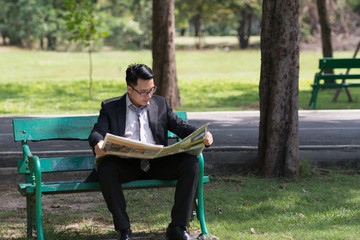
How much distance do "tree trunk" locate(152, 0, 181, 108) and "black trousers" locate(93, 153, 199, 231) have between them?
9426 mm

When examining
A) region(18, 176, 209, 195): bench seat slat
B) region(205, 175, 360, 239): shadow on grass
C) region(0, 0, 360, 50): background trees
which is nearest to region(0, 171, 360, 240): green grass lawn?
region(205, 175, 360, 239): shadow on grass

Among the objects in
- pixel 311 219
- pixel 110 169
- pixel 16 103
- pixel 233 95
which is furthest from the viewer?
pixel 233 95

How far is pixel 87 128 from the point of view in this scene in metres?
5.66

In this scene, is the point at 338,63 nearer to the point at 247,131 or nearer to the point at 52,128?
the point at 247,131

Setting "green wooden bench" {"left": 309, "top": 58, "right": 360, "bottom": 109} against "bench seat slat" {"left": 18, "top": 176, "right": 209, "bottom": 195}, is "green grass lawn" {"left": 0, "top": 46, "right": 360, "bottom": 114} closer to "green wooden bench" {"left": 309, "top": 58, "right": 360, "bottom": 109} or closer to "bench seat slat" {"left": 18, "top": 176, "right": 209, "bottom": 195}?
"green wooden bench" {"left": 309, "top": 58, "right": 360, "bottom": 109}

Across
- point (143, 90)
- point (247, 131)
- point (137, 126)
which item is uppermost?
point (143, 90)

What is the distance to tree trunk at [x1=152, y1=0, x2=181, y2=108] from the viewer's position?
14.1 meters

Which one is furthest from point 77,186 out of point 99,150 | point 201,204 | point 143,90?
point 201,204

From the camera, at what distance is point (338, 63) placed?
15688mm

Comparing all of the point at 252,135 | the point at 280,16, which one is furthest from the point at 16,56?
the point at 280,16

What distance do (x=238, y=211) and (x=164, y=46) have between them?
28.7 ft

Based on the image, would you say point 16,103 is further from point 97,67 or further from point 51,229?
point 97,67

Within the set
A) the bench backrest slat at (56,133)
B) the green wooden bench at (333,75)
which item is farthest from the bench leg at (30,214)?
the green wooden bench at (333,75)

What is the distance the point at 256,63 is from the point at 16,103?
64.8ft
